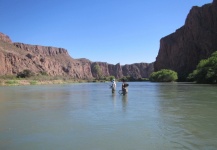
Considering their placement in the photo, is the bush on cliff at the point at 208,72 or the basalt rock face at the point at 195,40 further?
the basalt rock face at the point at 195,40

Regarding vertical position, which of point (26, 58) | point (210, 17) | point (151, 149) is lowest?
point (151, 149)

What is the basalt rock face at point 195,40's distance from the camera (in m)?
144

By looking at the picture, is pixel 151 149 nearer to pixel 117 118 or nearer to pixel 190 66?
pixel 117 118

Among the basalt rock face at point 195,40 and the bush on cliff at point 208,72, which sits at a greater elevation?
the basalt rock face at point 195,40

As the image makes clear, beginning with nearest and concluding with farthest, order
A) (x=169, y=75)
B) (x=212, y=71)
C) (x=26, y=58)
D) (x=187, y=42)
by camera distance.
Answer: (x=212, y=71) → (x=169, y=75) → (x=187, y=42) → (x=26, y=58)

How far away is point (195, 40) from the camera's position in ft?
508

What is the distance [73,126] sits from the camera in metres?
13.7

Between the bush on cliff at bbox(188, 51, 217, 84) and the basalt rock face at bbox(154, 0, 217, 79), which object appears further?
the basalt rock face at bbox(154, 0, 217, 79)

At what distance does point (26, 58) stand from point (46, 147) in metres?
197

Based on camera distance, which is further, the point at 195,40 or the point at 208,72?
the point at 195,40

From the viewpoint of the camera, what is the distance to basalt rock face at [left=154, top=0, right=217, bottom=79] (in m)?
144

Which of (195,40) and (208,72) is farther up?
(195,40)

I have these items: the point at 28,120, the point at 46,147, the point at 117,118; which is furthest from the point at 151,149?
the point at 28,120

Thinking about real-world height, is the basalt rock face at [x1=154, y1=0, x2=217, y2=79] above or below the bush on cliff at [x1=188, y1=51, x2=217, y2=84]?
above
